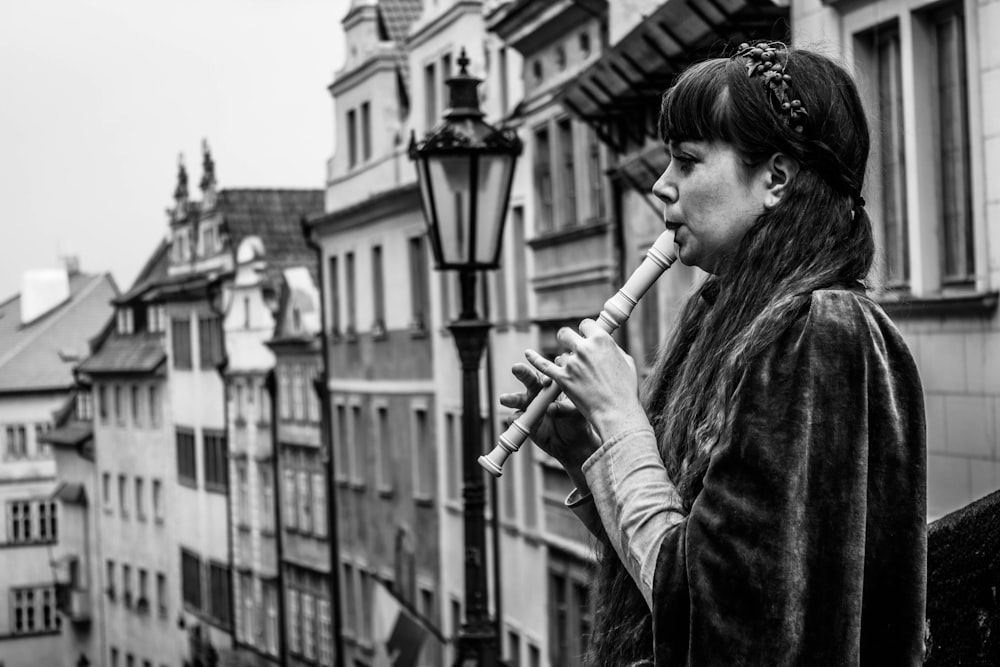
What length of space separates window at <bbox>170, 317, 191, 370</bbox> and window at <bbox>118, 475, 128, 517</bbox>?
22.8 feet

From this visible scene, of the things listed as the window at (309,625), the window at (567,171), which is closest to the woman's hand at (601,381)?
the window at (567,171)

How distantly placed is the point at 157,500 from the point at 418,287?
81.8ft

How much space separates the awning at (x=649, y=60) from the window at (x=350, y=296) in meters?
15.4

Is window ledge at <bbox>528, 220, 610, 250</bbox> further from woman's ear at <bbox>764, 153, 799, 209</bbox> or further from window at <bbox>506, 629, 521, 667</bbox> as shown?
woman's ear at <bbox>764, 153, 799, 209</bbox>

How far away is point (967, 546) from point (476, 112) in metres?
5.79

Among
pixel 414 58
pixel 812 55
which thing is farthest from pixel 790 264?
pixel 414 58

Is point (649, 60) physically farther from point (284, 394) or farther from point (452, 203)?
point (284, 394)

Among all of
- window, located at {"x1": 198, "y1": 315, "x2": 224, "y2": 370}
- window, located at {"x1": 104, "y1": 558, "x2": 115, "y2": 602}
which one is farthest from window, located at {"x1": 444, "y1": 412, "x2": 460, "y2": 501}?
window, located at {"x1": 104, "y1": 558, "x2": 115, "y2": 602}

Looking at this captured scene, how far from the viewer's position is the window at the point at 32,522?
64.7 meters

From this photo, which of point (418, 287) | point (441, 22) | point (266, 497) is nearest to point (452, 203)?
point (441, 22)

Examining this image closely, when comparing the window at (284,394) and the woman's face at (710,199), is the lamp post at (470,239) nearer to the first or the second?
the woman's face at (710,199)

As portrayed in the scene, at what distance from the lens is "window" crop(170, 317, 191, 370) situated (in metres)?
50.2

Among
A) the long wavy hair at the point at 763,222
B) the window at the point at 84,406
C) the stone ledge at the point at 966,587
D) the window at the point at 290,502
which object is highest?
the long wavy hair at the point at 763,222

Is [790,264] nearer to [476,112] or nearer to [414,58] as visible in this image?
[476,112]
